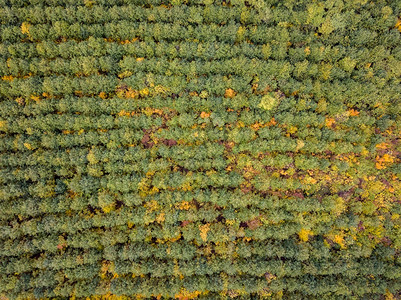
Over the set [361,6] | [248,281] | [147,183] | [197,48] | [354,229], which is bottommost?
[248,281]

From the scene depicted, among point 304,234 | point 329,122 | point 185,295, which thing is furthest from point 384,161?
point 185,295

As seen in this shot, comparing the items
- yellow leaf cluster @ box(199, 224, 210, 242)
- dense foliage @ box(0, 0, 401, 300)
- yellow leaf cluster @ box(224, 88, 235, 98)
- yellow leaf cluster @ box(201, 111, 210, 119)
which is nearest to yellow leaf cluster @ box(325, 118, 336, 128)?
dense foliage @ box(0, 0, 401, 300)

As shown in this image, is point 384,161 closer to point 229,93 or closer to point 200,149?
point 229,93

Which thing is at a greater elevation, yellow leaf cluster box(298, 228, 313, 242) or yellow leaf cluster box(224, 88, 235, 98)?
yellow leaf cluster box(224, 88, 235, 98)

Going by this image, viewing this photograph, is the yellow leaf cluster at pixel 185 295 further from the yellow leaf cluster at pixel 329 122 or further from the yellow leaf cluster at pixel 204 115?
the yellow leaf cluster at pixel 329 122

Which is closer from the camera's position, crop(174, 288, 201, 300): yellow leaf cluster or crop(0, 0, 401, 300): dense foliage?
crop(174, 288, 201, 300): yellow leaf cluster

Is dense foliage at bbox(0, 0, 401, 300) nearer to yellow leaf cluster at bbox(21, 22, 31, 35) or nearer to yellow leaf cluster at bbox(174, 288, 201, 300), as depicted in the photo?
yellow leaf cluster at bbox(21, 22, 31, 35)

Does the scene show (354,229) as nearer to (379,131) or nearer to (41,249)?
(379,131)

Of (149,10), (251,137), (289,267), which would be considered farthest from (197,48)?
(289,267)
